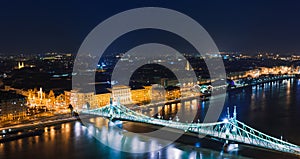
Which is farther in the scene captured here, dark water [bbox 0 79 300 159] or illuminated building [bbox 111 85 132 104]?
illuminated building [bbox 111 85 132 104]

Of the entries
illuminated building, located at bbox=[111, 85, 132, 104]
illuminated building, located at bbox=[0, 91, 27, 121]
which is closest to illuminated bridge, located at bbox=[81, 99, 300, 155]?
illuminated building, located at bbox=[0, 91, 27, 121]

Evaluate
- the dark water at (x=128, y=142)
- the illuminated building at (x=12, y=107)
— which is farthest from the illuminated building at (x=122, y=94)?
the illuminated building at (x=12, y=107)

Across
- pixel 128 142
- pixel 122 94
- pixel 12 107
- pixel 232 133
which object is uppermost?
pixel 122 94

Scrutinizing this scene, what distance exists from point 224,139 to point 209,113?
3064 millimetres

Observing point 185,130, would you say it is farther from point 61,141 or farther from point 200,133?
point 61,141

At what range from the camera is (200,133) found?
18.7 ft

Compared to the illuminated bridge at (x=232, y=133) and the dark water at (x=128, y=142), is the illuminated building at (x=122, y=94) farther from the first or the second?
the illuminated bridge at (x=232, y=133)

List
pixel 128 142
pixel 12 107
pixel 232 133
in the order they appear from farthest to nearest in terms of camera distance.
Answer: pixel 12 107, pixel 128 142, pixel 232 133

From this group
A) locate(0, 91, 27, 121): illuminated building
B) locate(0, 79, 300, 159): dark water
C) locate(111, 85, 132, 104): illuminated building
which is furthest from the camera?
locate(111, 85, 132, 104): illuminated building

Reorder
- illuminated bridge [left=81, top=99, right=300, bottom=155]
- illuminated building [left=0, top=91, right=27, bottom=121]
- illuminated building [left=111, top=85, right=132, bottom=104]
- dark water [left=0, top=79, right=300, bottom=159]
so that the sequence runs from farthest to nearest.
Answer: illuminated building [left=111, top=85, right=132, bottom=104]
illuminated building [left=0, top=91, right=27, bottom=121]
dark water [left=0, top=79, right=300, bottom=159]
illuminated bridge [left=81, top=99, right=300, bottom=155]

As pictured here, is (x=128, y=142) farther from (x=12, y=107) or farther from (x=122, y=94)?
(x=122, y=94)

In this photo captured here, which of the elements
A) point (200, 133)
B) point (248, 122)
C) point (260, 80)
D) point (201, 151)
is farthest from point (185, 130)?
point (260, 80)

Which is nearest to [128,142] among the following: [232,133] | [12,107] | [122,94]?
[232,133]

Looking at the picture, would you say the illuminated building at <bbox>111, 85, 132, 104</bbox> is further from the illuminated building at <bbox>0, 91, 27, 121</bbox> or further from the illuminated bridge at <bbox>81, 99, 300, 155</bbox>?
the illuminated bridge at <bbox>81, 99, 300, 155</bbox>
